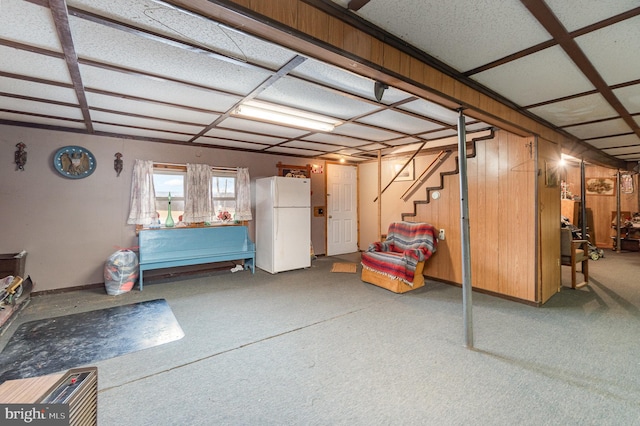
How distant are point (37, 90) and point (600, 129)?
21.4 ft

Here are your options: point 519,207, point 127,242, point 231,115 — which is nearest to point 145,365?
point 231,115

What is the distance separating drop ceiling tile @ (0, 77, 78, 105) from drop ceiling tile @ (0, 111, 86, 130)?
98cm

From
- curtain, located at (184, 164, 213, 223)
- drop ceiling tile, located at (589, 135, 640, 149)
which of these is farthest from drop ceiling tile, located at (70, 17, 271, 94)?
drop ceiling tile, located at (589, 135, 640, 149)

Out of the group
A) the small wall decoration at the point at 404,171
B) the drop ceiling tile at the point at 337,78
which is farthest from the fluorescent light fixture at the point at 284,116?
the small wall decoration at the point at 404,171

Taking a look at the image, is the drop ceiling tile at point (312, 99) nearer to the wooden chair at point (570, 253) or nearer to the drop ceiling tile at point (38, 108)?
the drop ceiling tile at point (38, 108)

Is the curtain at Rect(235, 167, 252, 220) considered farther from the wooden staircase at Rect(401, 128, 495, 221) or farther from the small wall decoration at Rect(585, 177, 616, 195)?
the small wall decoration at Rect(585, 177, 616, 195)

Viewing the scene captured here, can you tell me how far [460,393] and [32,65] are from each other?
388 cm

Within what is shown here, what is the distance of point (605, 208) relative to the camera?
781 cm

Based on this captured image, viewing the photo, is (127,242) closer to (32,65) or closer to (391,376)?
(32,65)

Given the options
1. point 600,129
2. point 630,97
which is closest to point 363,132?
point 630,97

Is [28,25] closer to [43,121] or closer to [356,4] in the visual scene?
[356,4]

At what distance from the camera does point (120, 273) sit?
4.04 m

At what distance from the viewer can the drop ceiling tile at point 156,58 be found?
1.77 metres

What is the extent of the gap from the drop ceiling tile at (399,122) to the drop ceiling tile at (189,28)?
159cm
